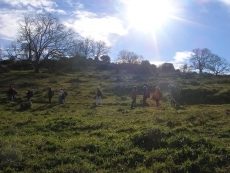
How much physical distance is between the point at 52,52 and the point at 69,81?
1434cm

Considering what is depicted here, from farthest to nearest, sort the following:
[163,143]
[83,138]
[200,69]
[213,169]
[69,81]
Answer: [200,69] < [69,81] < [83,138] < [163,143] < [213,169]

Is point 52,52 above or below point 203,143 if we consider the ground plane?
above

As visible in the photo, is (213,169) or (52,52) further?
(52,52)

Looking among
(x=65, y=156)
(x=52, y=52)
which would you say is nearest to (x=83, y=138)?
(x=65, y=156)

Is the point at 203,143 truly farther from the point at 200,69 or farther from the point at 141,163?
the point at 200,69

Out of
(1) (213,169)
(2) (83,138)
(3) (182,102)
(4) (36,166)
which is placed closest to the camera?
(1) (213,169)

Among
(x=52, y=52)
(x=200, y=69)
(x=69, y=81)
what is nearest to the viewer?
(x=69, y=81)

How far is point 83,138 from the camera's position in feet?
39.0

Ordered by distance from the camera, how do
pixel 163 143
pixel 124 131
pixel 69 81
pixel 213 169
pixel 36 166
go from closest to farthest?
pixel 213 169, pixel 36 166, pixel 163 143, pixel 124 131, pixel 69 81

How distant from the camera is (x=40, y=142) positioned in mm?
11086

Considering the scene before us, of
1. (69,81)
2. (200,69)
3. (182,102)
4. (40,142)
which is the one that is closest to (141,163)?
(40,142)

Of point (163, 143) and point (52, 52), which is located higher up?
point (52, 52)

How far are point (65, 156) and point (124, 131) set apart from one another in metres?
4.57

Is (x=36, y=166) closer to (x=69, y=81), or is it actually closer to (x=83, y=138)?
(x=83, y=138)
